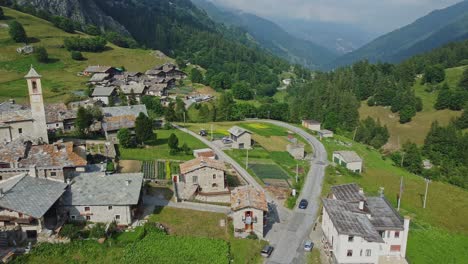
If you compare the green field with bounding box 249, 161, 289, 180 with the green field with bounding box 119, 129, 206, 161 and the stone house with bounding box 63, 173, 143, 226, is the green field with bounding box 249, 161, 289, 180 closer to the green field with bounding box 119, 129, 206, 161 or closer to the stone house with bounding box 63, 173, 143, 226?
the green field with bounding box 119, 129, 206, 161

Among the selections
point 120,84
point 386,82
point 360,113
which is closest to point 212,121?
point 120,84

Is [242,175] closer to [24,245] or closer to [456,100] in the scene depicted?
[24,245]

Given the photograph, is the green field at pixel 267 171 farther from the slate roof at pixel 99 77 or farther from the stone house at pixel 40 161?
the slate roof at pixel 99 77

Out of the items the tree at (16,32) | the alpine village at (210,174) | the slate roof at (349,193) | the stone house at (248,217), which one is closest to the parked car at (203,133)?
the alpine village at (210,174)

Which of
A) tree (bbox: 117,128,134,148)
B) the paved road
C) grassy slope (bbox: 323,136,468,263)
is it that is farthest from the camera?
tree (bbox: 117,128,134,148)

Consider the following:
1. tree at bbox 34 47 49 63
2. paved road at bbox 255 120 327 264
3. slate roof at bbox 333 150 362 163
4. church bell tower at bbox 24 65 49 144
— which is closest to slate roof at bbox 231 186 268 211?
paved road at bbox 255 120 327 264
